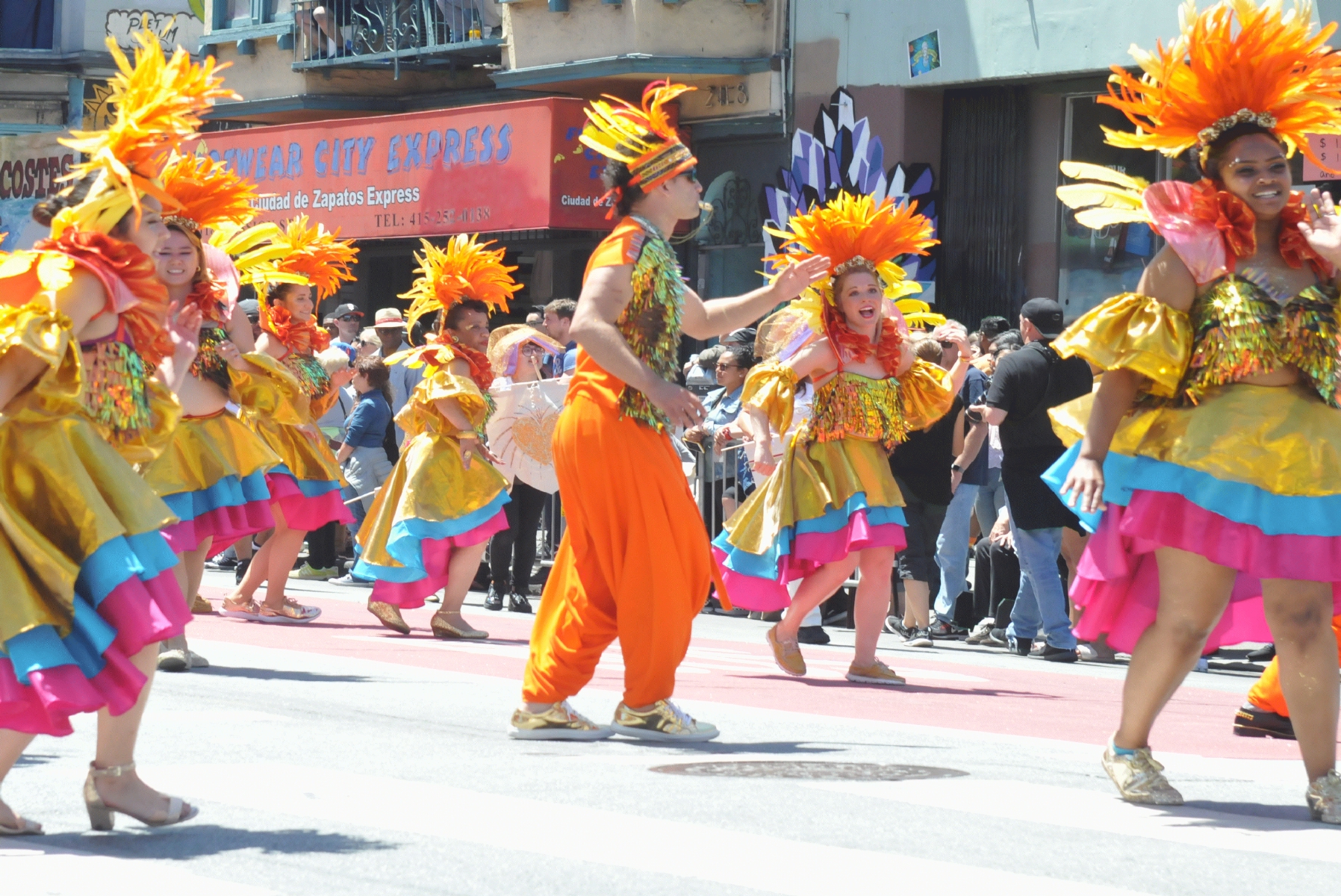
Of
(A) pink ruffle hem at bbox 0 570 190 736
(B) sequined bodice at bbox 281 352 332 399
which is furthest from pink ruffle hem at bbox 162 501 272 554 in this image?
(A) pink ruffle hem at bbox 0 570 190 736

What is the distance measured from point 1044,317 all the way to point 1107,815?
6.79 metres

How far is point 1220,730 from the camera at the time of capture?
7969mm

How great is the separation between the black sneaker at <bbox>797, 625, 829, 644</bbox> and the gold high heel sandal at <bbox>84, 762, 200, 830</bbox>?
291 inches

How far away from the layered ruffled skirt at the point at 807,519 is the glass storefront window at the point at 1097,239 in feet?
27.8

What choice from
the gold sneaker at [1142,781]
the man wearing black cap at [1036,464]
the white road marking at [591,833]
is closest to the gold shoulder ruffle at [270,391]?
the man wearing black cap at [1036,464]

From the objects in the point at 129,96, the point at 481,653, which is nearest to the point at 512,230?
the point at 481,653

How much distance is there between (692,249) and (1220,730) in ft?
46.1

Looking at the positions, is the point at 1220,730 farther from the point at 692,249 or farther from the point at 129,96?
the point at 692,249

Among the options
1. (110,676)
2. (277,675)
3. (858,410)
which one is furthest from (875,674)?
(110,676)

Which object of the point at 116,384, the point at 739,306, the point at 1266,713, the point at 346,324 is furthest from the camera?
the point at 346,324

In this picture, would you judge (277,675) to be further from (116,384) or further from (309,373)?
(116,384)

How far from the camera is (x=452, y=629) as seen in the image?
37.9 ft

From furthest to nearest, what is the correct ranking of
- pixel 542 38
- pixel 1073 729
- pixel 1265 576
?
1. pixel 542 38
2. pixel 1073 729
3. pixel 1265 576

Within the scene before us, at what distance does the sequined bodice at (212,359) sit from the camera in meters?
9.49
